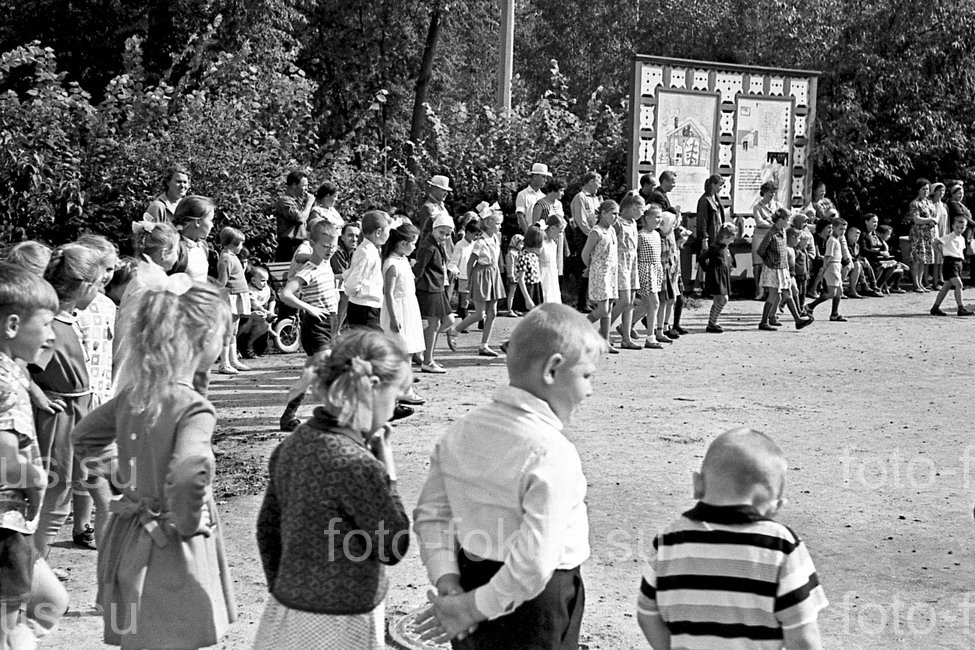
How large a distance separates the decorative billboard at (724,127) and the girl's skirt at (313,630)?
1679cm

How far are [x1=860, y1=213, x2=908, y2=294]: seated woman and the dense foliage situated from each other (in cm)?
266

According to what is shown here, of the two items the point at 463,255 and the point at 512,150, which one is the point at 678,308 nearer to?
the point at 463,255

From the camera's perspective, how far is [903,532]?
7.05 m

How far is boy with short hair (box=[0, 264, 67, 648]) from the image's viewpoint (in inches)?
166

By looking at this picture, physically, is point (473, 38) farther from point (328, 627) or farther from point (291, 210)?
point (328, 627)

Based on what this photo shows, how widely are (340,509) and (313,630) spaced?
0.36 meters

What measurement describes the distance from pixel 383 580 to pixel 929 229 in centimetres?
1939

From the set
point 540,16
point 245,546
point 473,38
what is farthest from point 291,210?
point 540,16

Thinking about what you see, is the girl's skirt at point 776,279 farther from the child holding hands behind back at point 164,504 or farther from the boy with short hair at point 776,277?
the child holding hands behind back at point 164,504

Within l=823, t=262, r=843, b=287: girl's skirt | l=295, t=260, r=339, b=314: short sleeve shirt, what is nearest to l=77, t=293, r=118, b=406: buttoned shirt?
l=295, t=260, r=339, b=314: short sleeve shirt

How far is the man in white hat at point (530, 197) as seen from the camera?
1803 cm

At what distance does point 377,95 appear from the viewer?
2072cm

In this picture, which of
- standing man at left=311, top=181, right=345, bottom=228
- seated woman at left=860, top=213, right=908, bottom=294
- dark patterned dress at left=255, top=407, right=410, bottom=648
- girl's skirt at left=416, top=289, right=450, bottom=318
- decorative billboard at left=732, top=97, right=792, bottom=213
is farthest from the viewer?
decorative billboard at left=732, top=97, right=792, bottom=213

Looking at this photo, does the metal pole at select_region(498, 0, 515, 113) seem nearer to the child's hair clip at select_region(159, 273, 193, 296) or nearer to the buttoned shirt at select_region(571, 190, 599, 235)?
the buttoned shirt at select_region(571, 190, 599, 235)
